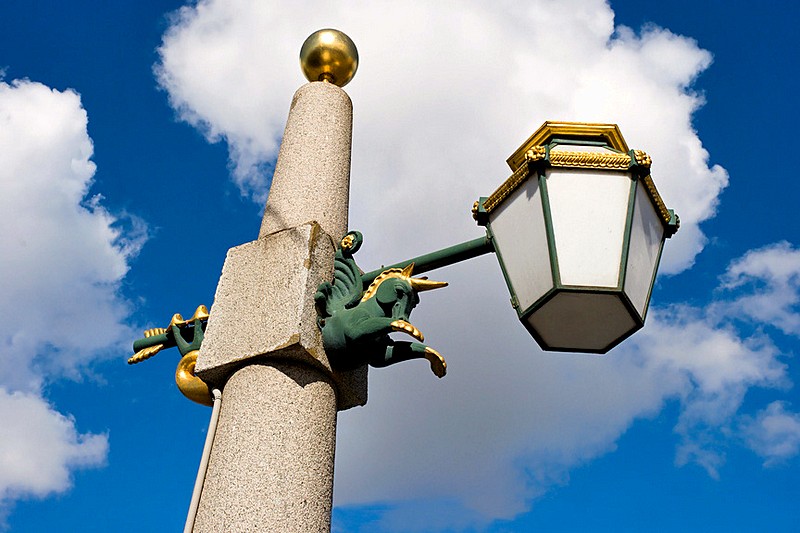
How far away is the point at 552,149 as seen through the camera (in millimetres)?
3990

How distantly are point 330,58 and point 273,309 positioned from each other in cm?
233

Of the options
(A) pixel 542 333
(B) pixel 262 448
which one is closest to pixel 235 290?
(B) pixel 262 448

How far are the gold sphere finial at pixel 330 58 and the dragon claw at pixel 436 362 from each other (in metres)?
2.58

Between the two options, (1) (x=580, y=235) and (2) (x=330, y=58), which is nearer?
(1) (x=580, y=235)

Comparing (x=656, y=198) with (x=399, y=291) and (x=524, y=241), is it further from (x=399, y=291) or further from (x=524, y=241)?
(x=399, y=291)

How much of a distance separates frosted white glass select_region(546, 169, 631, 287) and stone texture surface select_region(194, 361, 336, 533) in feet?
4.23

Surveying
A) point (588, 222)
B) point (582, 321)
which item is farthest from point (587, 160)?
point (582, 321)

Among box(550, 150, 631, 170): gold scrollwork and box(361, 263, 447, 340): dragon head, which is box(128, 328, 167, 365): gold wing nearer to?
box(361, 263, 447, 340): dragon head

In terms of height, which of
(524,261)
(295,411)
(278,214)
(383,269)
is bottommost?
(295,411)

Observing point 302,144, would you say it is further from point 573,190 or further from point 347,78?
point 573,190

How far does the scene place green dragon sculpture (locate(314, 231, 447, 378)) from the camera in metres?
4.09

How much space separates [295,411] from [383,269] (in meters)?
0.84

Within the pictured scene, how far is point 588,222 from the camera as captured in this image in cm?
373

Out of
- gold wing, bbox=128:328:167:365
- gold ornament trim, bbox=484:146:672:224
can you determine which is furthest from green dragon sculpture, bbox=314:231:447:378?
gold wing, bbox=128:328:167:365
